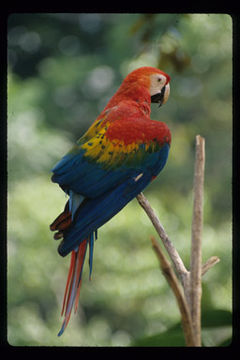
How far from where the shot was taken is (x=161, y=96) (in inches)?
35.6

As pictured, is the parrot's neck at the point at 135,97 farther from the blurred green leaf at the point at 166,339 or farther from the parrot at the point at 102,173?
the blurred green leaf at the point at 166,339

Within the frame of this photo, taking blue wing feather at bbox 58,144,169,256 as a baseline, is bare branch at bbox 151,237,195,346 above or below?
below

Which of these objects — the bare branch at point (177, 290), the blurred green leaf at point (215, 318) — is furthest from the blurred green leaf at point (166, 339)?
the bare branch at point (177, 290)

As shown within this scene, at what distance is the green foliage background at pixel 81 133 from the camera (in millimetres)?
869

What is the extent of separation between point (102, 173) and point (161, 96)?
0.82 ft

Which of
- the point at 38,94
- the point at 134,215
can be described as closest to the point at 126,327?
the point at 134,215

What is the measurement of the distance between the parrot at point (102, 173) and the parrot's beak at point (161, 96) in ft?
0.17

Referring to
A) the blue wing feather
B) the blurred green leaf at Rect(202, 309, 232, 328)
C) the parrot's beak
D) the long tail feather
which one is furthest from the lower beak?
the blurred green leaf at Rect(202, 309, 232, 328)

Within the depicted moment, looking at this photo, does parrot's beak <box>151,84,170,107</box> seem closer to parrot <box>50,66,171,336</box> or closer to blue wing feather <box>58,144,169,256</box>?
parrot <box>50,66,171,336</box>

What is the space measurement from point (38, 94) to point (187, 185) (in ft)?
2.22

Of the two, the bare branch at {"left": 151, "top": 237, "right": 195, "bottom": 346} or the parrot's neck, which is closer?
the bare branch at {"left": 151, "top": 237, "right": 195, "bottom": 346}

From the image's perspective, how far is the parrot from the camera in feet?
2.36

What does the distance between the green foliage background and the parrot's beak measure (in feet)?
0.16
